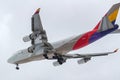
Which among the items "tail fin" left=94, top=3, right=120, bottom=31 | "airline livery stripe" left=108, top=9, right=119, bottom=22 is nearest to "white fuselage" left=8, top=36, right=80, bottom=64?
"tail fin" left=94, top=3, right=120, bottom=31

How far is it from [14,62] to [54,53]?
8.60 metres

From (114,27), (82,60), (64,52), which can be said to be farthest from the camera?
(82,60)

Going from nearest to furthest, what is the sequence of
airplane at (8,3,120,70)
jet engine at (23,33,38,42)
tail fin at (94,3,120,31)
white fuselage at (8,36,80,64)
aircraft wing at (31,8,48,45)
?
aircraft wing at (31,8,48,45) < airplane at (8,3,120,70) < tail fin at (94,3,120,31) < jet engine at (23,33,38,42) < white fuselage at (8,36,80,64)

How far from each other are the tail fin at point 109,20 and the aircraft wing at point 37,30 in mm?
8536

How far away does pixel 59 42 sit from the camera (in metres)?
104

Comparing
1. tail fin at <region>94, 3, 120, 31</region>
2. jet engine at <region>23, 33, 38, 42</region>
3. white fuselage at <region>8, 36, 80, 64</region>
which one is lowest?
white fuselage at <region>8, 36, 80, 64</region>

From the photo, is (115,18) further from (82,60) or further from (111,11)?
(82,60)

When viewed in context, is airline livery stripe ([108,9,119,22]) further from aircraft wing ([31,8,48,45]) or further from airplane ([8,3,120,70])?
aircraft wing ([31,8,48,45])

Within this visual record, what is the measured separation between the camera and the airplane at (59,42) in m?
98.3

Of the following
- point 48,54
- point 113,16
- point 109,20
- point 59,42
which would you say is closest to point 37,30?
point 48,54

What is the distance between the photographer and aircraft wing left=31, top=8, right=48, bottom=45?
96812 millimetres

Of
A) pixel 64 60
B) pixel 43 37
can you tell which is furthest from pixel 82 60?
pixel 43 37

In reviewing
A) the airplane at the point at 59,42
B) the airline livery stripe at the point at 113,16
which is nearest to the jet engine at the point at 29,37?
the airplane at the point at 59,42

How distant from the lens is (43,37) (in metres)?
99.6
